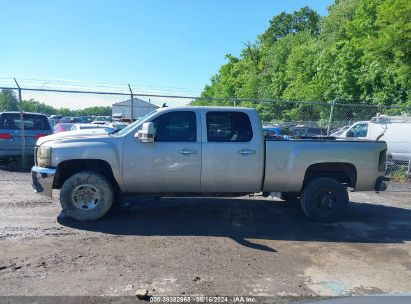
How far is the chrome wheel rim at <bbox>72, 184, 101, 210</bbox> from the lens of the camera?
6.85 meters

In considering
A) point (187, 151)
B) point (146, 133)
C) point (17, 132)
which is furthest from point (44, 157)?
point (17, 132)

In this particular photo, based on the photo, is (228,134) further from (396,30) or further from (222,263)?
(396,30)

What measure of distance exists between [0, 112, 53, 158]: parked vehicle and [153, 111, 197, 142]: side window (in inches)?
270

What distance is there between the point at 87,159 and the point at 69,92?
5.40 metres

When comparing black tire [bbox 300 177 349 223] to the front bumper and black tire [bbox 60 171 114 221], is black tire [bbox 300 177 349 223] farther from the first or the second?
the front bumper

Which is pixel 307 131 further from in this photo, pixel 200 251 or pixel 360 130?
pixel 200 251

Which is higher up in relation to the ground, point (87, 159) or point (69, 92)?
point (69, 92)

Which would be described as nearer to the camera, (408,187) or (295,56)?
(408,187)

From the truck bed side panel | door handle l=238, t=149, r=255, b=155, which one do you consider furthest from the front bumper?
the truck bed side panel

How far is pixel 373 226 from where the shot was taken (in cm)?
732

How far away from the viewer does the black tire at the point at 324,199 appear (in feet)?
24.0

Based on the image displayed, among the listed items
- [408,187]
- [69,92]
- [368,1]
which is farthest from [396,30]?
[69,92]

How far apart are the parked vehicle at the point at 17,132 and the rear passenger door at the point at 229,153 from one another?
7380 mm

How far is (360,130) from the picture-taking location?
1658 cm
